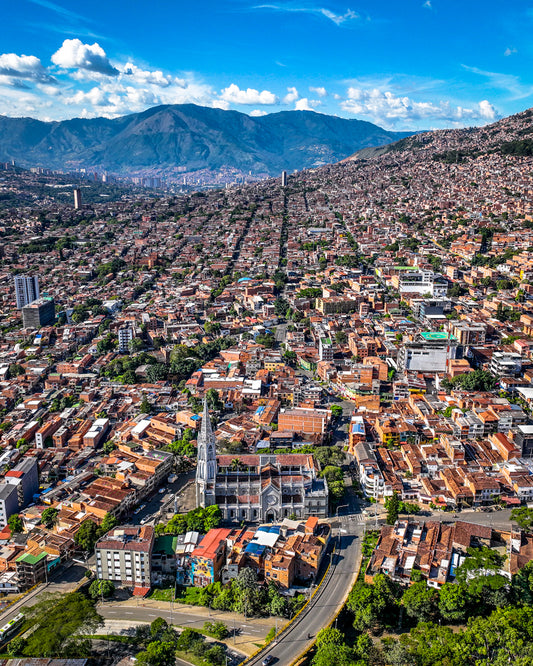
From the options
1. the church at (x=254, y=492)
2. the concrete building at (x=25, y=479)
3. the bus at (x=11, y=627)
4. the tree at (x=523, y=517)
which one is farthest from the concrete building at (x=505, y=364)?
the bus at (x=11, y=627)

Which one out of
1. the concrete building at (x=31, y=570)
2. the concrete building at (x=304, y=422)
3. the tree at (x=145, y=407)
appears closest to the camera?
the concrete building at (x=31, y=570)

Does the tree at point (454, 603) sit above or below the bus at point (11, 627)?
above

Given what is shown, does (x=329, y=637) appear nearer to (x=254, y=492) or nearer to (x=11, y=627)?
(x=254, y=492)

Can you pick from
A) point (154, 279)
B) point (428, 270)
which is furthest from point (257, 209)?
point (428, 270)

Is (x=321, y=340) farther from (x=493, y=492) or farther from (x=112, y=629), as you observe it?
(x=112, y=629)

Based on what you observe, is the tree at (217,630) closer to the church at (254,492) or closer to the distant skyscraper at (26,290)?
the church at (254,492)

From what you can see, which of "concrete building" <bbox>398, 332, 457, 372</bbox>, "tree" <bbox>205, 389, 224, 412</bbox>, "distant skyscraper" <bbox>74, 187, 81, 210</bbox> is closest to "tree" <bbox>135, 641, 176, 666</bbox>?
"tree" <bbox>205, 389, 224, 412</bbox>

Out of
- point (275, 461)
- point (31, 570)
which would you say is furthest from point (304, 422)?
point (31, 570)
